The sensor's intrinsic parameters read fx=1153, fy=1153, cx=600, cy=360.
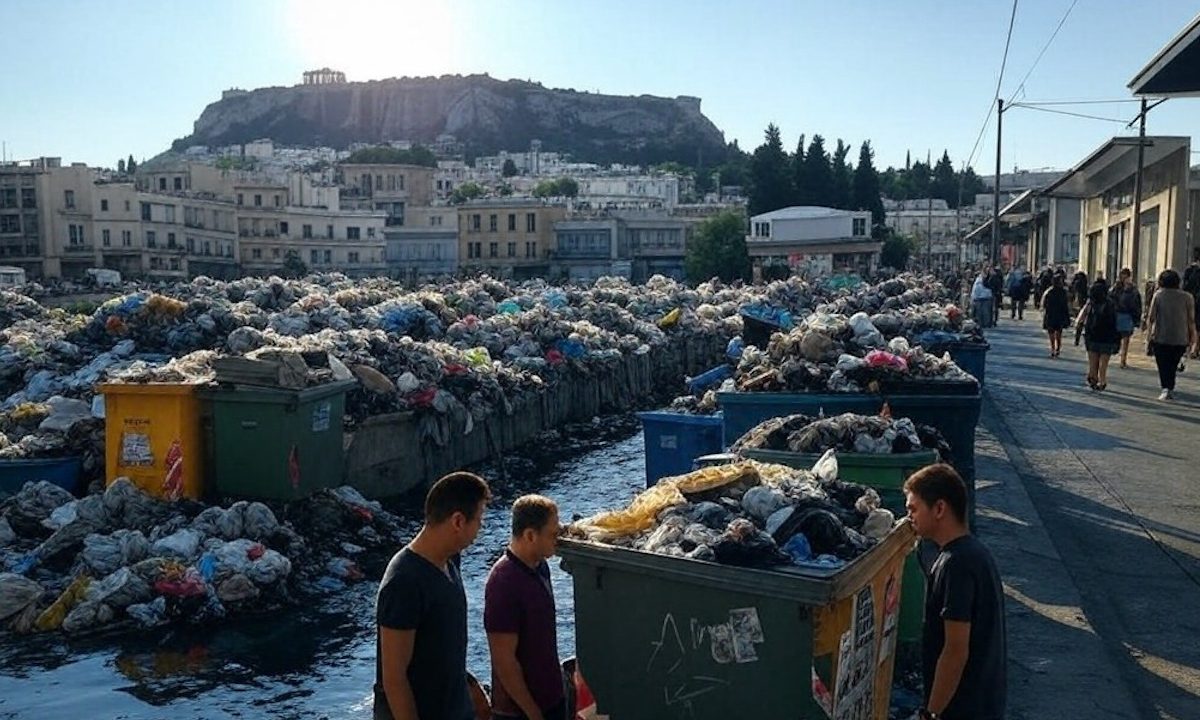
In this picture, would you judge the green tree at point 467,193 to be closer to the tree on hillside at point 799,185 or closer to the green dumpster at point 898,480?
the tree on hillside at point 799,185

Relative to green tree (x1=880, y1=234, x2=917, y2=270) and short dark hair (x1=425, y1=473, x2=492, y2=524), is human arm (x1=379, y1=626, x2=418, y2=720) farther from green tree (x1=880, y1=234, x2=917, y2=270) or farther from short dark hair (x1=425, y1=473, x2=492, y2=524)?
green tree (x1=880, y1=234, x2=917, y2=270)

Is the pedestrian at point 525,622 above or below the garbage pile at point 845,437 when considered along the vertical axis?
below

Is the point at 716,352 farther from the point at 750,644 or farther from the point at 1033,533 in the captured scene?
the point at 750,644

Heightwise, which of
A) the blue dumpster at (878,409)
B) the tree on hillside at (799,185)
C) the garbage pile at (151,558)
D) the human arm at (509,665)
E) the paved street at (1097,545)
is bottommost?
the garbage pile at (151,558)

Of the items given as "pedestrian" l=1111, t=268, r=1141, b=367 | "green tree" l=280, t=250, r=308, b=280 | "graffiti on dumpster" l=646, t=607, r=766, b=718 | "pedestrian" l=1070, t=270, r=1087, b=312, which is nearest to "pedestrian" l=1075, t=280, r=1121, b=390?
"pedestrian" l=1111, t=268, r=1141, b=367

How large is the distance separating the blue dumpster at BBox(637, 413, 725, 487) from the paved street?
2353 millimetres

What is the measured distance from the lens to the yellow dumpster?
10609 millimetres

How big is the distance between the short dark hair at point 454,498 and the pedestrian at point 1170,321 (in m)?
12.5

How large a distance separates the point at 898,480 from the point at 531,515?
284 cm

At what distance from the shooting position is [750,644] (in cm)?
442

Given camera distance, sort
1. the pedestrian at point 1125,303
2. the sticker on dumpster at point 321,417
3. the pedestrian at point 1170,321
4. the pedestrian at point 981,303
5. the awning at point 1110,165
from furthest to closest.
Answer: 1. the awning at point 1110,165
2. the pedestrian at point 981,303
3. the pedestrian at point 1125,303
4. the pedestrian at point 1170,321
5. the sticker on dumpster at point 321,417

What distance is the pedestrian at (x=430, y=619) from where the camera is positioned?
4.04 meters

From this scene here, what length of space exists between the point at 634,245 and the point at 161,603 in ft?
283

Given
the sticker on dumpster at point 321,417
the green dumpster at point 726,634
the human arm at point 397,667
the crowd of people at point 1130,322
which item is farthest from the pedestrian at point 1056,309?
the human arm at point 397,667
